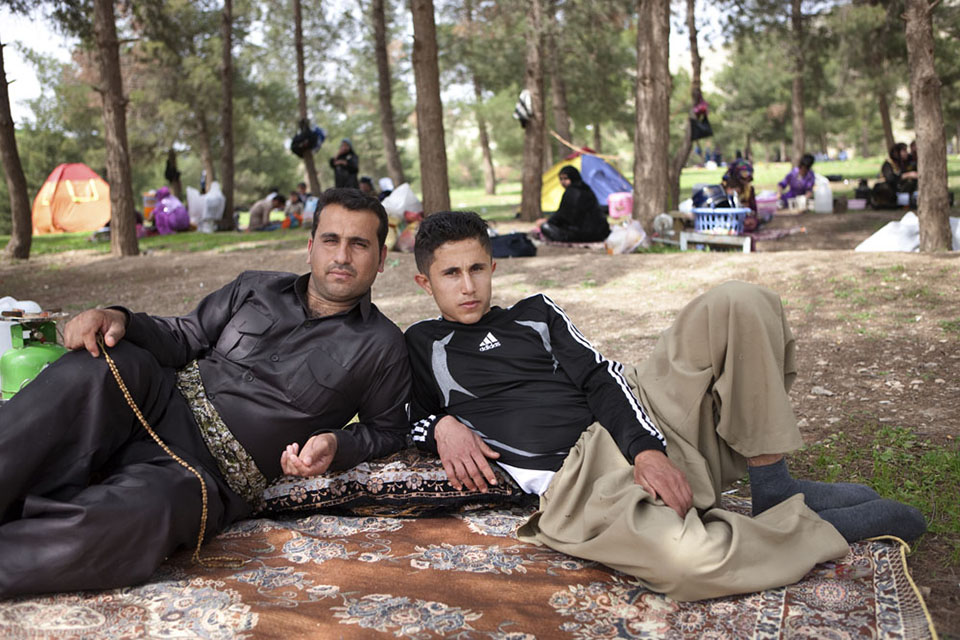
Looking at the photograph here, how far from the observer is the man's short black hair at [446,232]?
306cm

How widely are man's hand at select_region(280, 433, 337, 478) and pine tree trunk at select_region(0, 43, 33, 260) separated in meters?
12.2

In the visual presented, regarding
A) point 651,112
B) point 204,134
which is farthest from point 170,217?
point 651,112

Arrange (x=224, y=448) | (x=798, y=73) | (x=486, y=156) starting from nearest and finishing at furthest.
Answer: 1. (x=224, y=448)
2. (x=798, y=73)
3. (x=486, y=156)

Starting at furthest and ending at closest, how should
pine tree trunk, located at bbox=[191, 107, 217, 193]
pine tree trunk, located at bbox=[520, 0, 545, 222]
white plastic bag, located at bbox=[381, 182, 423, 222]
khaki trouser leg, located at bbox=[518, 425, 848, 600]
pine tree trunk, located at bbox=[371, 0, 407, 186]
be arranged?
pine tree trunk, located at bbox=[191, 107, 217, 193]
pine tree trunk, located at bbox=[371, 0, 407, 186]
pine tree trunk, located at bbox=[520, 0, 545, 222]
white plastic bag, located at bbox=[381, 182, 423, 222]
khaki trouser leg, located at bbox=[518, 425, 848, 600]

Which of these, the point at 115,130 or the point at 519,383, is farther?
the point at 115,130

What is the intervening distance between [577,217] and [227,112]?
1022cm

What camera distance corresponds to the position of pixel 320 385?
2.88 m

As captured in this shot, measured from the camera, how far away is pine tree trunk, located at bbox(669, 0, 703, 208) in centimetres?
1580

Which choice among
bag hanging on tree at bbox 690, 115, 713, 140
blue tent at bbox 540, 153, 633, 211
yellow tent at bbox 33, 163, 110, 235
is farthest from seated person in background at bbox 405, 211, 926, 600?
yellow tent at bbox 33, 163, 110, 235

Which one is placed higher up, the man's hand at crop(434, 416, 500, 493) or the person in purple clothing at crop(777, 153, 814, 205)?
the person in purple clothing at crop(777, 153, 814, 205)

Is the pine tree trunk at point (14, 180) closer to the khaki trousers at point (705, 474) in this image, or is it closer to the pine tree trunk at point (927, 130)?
the pine tree trunk at point (927, 130)

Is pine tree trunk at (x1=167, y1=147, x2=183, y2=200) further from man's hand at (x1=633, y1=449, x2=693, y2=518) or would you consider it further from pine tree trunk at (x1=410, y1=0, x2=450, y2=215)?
man's hand at (x1=633, y1=449, x2=693, y2=518)

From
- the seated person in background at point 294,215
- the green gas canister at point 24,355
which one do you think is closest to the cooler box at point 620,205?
the seated person in background at point 294,215

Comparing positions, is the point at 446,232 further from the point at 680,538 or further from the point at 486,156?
the point at 486,156
